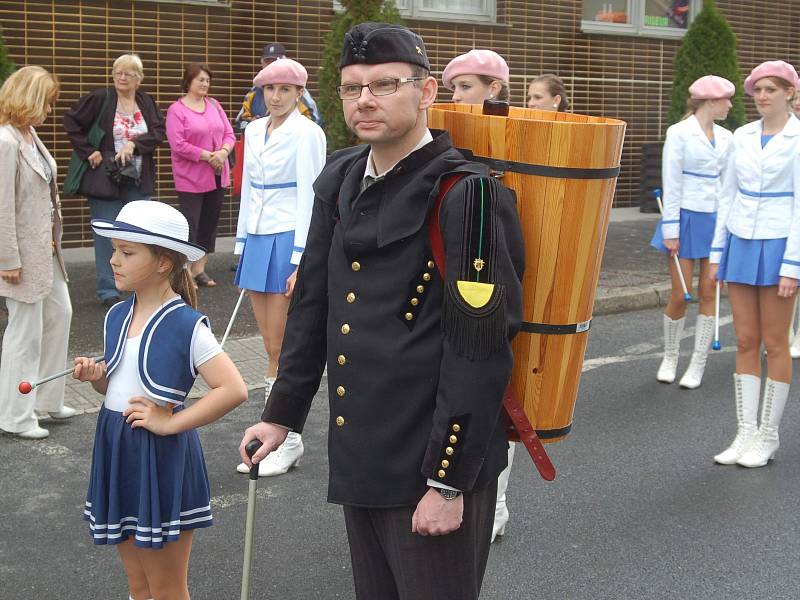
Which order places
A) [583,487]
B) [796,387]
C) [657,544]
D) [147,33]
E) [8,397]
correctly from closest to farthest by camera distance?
[657,544] → [583,487] → [8,397] → [796,387] → [147,33]

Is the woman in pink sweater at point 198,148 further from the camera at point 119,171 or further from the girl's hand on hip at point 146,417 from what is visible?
the girl's hand on hip at point 146,417

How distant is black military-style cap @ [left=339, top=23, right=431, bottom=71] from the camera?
2803 mm

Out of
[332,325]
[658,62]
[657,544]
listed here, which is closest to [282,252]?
[657,544]

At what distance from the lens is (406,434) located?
282 cm

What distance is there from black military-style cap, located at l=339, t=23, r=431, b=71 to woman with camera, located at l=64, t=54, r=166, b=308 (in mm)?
6981

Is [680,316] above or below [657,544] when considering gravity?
above

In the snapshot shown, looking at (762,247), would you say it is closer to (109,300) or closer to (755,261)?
(755,261)

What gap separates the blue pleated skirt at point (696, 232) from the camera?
7.95 m

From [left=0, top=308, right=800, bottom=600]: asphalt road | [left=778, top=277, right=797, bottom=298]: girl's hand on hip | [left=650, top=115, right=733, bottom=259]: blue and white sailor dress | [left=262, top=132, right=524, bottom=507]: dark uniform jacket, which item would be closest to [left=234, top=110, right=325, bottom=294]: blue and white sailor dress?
[left=0, top=308, right=800, bottom=600]: asphalt road

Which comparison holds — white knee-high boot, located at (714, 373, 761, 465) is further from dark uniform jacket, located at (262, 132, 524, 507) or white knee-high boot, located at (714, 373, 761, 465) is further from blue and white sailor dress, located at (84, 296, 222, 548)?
dark uniform jacket, located at (262, 132, 524, 507)

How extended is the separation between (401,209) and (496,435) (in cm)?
61

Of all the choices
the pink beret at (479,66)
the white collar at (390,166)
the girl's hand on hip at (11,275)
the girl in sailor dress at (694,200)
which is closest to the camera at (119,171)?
the girl's hand on hip at (11,275)

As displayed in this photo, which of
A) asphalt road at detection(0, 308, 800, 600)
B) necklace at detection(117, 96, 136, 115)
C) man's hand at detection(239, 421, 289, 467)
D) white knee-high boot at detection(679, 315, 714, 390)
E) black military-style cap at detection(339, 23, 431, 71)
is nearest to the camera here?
black military-style cap at detection(339, 23, 431, 71)

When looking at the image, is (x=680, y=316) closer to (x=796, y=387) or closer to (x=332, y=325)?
(x=796, y=387)
